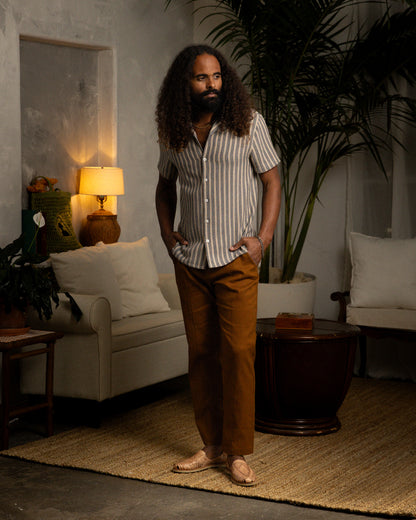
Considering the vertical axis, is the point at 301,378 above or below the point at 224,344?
below

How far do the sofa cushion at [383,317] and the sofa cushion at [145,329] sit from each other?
1.20 m

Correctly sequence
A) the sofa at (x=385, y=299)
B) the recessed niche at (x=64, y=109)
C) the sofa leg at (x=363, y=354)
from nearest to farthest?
the recessed niche at (x=64, y=109) → the sofa at (x=385, y=299) → the sofa leg at (x=363, y=354)

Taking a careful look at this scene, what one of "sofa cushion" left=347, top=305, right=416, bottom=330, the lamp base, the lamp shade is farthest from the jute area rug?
the lamp shade

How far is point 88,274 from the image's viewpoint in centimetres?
467

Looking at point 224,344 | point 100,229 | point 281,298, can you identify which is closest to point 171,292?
point 100,229

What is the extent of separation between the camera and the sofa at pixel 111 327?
167 inches

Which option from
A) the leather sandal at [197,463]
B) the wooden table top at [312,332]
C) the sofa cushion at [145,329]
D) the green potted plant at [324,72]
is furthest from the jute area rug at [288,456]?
the green potted plant at [324,72]

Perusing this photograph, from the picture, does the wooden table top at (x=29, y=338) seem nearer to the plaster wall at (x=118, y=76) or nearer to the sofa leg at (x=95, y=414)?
the sofa leg at (x=95, y=414)

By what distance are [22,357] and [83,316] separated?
37cm

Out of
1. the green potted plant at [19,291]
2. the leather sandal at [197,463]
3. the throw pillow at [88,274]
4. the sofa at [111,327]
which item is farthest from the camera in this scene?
the throw pillow at [88,274]

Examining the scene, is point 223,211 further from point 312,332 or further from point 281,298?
point 281,298

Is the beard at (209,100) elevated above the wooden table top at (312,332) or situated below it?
above

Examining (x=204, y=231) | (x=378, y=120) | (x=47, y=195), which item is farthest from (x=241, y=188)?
(x=378, y=120)

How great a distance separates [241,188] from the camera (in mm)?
3377
